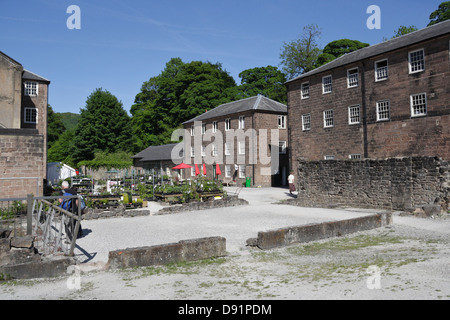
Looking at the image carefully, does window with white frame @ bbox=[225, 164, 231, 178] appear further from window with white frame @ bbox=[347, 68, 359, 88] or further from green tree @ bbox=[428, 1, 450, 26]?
green tree @ bbox=[428, 1, 450, 26]

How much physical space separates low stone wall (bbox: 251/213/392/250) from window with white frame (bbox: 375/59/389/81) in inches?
632

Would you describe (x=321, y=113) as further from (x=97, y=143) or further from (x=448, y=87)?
(x=97, y=143)

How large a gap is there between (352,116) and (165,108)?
127ft

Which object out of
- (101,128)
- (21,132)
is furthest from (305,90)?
(101,128)

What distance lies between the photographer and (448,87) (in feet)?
68.7

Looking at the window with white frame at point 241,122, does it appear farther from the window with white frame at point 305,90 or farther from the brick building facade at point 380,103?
the window with white frame at point 305,90

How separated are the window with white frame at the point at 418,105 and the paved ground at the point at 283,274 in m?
13.7

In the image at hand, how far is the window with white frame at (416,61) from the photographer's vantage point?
22.4 metres

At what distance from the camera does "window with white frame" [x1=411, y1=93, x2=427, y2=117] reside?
22.3m

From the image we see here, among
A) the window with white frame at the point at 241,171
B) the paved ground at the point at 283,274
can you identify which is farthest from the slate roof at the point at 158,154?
the paved ground at the point at 283,274

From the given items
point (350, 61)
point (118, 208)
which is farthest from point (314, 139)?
point (118, 208)

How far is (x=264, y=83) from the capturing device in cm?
5406

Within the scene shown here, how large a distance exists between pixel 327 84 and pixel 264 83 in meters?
25.9

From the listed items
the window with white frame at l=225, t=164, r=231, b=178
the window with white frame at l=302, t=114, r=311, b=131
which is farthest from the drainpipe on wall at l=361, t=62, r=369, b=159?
the window with white frame at l=225, t=164, r=231, b=178
